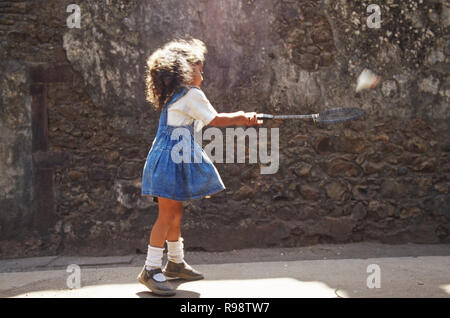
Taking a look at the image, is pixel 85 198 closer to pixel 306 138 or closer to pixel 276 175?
pixel 276 175

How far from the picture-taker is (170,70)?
2.73 metres

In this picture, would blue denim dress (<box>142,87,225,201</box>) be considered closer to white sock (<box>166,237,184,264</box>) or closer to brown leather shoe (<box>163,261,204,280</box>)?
white sock (<box>166,237,184,264</box>)

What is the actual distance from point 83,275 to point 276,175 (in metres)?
1.77

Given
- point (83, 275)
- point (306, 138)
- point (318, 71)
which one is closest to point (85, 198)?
point (83, 275)

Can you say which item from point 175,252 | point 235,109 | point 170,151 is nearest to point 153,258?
point 175,252

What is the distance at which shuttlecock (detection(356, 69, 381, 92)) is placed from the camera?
402cm

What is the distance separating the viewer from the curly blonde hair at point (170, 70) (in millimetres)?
2746

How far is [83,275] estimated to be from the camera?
3162 mm

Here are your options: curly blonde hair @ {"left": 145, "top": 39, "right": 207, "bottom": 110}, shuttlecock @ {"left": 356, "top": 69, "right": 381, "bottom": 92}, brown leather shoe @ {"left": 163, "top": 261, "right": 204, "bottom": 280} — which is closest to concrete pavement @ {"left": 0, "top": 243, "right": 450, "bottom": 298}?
brown leather shoe @ {"left": 163, "top": 261, "right": 204, "bottom": 280}

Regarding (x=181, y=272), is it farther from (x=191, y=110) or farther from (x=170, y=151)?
(x=191, y=110)

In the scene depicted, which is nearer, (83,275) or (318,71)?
(83,275)

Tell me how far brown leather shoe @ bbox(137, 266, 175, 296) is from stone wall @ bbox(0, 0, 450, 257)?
4.16 feet
